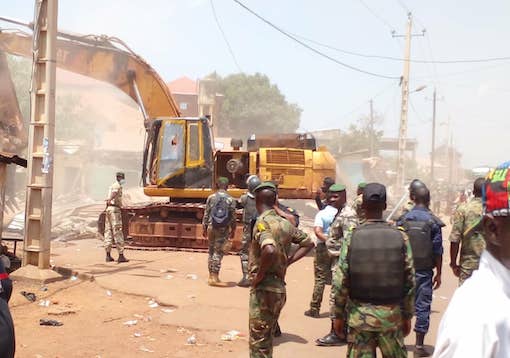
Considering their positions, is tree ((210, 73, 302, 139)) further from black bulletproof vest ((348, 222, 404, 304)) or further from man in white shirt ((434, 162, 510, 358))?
man in white shirt ((434, 162, 510, 358))

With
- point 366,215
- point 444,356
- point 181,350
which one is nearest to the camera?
point 444,356

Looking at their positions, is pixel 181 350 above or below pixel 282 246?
below

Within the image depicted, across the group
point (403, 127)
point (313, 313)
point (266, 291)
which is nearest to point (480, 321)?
point (266, 291)

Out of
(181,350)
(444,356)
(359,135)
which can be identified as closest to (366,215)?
(444,356)

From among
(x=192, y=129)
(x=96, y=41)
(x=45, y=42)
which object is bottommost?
(x=192, y=129)

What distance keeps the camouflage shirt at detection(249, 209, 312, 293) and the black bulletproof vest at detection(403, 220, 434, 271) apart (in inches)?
65.6

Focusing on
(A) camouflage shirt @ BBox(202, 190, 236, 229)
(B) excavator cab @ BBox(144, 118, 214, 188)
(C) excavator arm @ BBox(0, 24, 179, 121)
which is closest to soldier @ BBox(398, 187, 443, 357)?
(A) camouflage shirt @ BBox(202, 190, 236, 229)

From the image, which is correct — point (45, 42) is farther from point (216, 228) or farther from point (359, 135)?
point (359, 135)

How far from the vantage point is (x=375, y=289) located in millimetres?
3670

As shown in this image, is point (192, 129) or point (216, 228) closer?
point (216, 228)

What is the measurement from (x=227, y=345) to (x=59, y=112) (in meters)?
38.6

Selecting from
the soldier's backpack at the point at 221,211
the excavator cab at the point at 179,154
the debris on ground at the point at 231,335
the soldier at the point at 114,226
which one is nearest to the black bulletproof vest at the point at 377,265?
the debris on ground at the point at 231,335

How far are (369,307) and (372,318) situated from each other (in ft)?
0.25

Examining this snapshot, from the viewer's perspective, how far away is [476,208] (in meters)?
5.96
